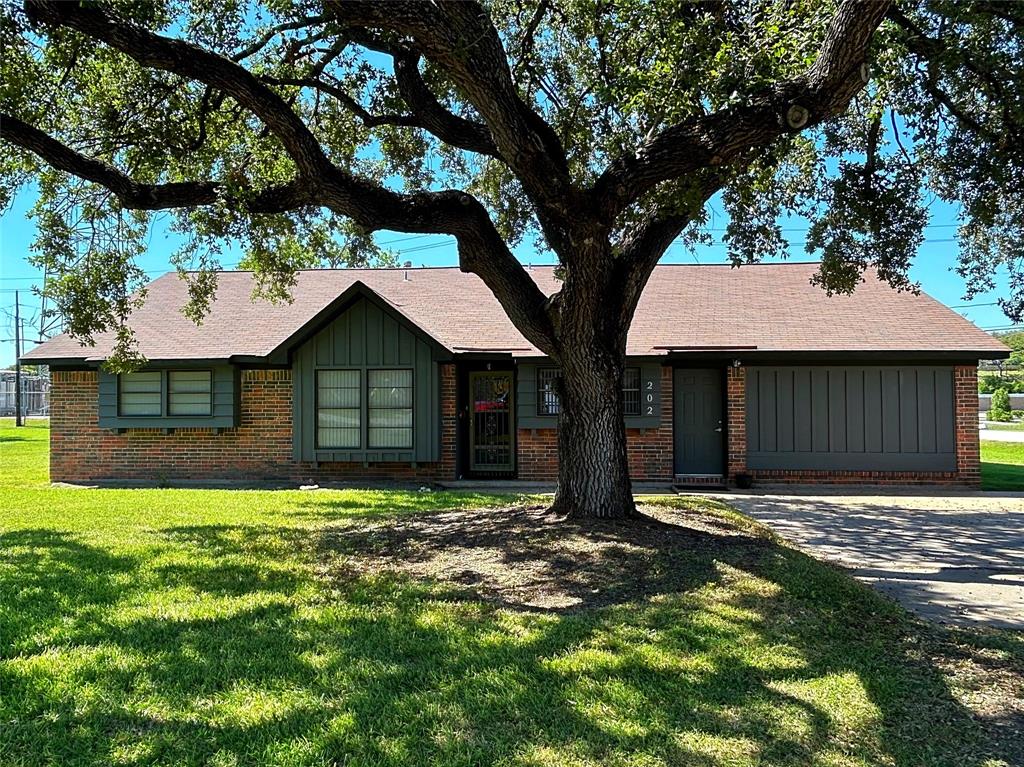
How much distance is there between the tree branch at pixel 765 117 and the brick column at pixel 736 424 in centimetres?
732

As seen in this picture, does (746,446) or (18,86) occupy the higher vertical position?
(18,86)

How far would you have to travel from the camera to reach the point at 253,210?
291 inches

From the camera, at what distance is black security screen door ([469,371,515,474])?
13.8 meters

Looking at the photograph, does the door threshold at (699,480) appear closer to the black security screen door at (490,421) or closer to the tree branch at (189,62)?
the black security screen door at (490,421)

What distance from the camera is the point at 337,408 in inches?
519

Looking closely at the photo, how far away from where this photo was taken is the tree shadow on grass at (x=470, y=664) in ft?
9.78

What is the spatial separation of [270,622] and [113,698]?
3.90ft

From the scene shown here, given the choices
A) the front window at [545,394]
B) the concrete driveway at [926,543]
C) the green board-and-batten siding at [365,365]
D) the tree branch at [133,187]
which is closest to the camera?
the concrete driveway at [926,543]

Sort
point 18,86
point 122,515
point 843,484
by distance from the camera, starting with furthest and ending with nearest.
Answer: point 843,484 < point 122,515 < point 18,86

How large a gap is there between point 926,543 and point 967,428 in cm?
635

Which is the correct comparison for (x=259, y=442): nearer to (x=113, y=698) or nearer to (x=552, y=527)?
(x=552, y=527)

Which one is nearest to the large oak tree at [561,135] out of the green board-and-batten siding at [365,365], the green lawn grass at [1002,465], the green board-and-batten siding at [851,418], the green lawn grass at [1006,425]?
the green board-and-batten siding at [365,365]

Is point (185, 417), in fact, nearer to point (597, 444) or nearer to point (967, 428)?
point (597, 444)

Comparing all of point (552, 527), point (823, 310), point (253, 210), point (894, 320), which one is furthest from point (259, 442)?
point (894, 320)
